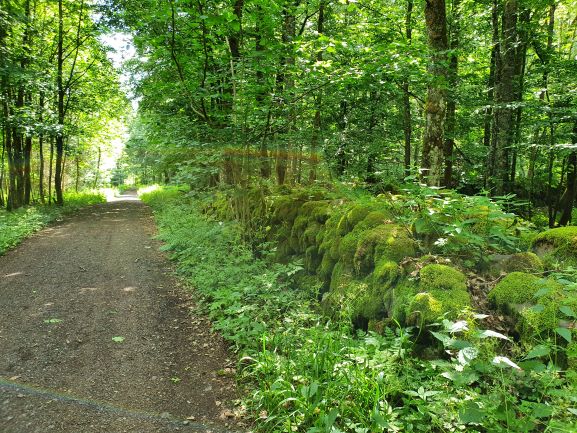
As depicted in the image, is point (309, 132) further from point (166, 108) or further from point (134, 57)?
point (134, 57)

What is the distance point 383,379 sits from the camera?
317 centimetres

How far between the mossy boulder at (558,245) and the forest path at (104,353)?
12.2ft

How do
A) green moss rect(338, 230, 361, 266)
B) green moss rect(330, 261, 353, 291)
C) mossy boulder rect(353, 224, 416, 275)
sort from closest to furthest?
mossy boulder rect(353, 224, 416, 275) < green moss rect(330, 261, 353, 291) < green moss rect(338, 230, 361, 266)

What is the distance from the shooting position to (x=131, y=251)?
9547 mm

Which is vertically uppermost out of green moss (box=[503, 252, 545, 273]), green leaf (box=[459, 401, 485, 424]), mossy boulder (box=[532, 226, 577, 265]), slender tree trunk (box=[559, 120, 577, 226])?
slender tree trunk (box=[559, 120, 577, 226])

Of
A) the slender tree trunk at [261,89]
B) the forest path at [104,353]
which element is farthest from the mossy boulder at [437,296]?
the slender tree trunk at [261,89]

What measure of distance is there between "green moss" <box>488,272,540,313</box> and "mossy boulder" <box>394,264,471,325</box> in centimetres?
26

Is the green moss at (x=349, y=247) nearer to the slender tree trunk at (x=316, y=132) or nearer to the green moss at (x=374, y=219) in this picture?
the green moss at (x=374, y=219)

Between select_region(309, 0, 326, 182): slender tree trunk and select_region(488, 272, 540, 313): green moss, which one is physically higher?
select_region(309, 0, 326, 182): slender tree trunk

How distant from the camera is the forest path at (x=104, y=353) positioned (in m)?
3.39

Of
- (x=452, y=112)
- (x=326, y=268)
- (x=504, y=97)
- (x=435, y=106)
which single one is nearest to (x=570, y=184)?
(x=452, y=112)

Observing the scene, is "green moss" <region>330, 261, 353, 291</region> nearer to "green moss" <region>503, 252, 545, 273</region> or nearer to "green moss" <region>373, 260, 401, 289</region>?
"green moss" <region>373, 260, 401, 289</region>

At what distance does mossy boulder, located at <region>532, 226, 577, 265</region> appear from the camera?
3768 mm

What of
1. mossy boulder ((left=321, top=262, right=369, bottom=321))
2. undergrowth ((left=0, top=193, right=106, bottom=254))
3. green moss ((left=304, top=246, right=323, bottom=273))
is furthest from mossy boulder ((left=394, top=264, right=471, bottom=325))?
undergrowth ((left=0, top=193, right=106, bottom=254))
